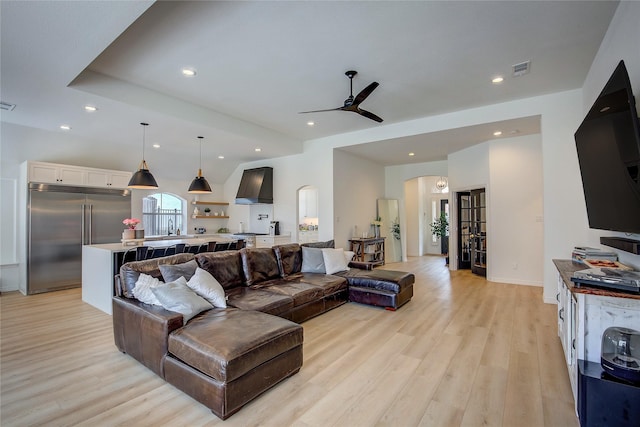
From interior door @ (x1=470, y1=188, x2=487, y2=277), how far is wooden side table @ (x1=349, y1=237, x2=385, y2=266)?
2120mm

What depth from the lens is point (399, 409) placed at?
2195 mm

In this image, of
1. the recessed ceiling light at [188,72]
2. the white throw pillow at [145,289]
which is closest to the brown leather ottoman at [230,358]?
the white throw pillow at [145,289]

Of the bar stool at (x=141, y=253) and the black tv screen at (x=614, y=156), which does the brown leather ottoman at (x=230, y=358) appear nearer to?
the bar stool at (x=141, y=253)

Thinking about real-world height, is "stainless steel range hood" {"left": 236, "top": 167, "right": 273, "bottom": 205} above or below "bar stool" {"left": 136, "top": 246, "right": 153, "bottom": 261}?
above

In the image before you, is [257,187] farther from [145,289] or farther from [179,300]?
[179,300]

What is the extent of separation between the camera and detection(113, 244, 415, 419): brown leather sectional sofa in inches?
84.3

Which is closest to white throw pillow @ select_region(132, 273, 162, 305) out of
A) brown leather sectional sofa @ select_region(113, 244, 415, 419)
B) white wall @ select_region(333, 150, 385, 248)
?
brown leather sectional sofa @ select_region(113, 244, 415, 419)

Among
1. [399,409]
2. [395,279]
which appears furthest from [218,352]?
[395,279]

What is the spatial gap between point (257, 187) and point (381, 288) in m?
4.55

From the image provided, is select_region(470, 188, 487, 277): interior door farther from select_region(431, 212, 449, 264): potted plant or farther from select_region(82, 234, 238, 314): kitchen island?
select_region(82, 234, 238, 314): kitchen island

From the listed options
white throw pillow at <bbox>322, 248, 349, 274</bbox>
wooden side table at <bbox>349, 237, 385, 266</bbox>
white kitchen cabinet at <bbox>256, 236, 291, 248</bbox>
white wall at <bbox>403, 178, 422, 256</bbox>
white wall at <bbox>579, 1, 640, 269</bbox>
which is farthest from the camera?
white wall at <bbox>403, 178, 422, 256</bbox>

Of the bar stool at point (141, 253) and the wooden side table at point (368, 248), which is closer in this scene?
the bar stool at point (141, 253)

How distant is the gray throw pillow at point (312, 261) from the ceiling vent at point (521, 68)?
3638 millimetres

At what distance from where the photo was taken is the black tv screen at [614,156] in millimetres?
1968
